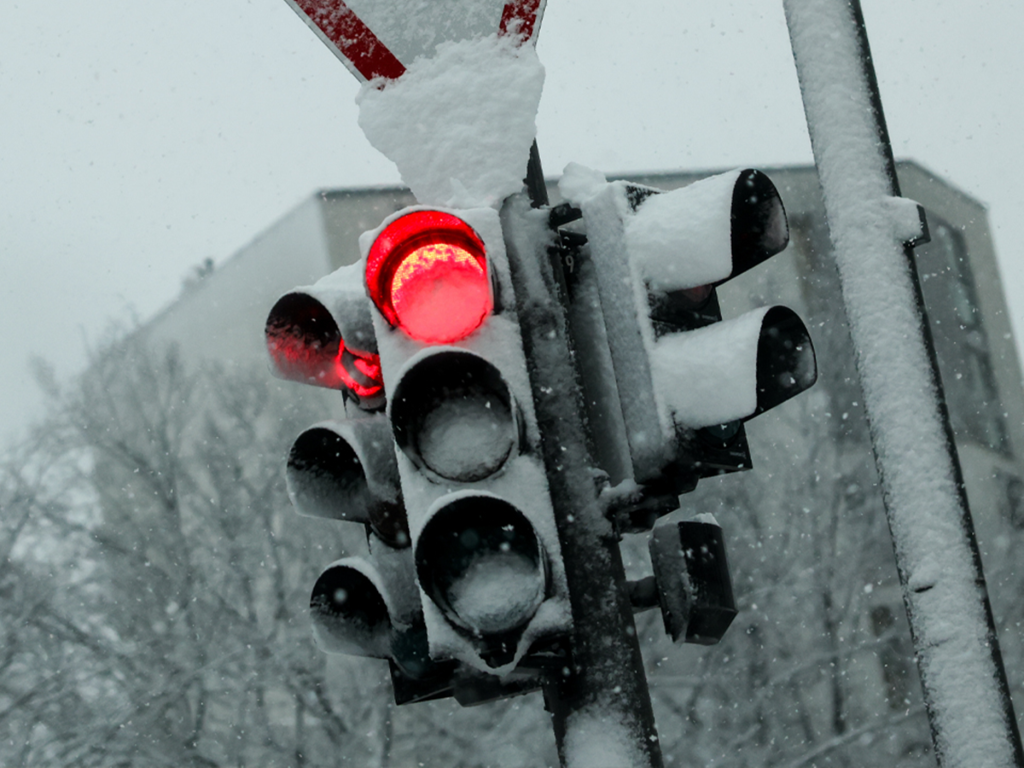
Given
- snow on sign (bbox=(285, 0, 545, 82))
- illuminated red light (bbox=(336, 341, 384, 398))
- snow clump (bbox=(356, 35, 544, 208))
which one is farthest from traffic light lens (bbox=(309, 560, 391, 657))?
snow on sign (bbox=(285, 0, 545, 82))

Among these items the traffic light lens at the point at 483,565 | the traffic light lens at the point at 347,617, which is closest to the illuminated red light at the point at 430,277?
the traffic light lens at the point at 483,565

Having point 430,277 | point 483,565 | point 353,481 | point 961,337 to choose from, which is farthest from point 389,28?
point 961,337

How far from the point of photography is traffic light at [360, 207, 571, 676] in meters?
2.14

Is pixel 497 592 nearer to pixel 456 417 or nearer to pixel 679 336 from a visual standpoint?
pixel 456 417

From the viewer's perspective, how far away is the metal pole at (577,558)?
2.20 m

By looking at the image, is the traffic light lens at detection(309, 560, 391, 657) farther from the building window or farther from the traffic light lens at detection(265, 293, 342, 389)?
the building window

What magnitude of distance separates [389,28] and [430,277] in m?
0.57

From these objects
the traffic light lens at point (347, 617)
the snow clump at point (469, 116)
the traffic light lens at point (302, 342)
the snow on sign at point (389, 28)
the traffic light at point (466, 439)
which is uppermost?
the snow on sign at point (389, 28)

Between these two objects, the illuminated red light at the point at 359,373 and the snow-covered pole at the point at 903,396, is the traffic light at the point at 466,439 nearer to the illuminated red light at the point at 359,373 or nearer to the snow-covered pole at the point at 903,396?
the illuminated red light at the point at 359,373

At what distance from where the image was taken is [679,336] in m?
2.34

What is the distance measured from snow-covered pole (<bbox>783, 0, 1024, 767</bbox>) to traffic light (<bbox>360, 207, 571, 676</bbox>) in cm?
65

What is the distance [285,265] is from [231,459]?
7.49 metres

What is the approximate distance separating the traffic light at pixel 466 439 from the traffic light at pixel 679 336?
0.78ft

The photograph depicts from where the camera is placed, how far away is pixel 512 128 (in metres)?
2.42
